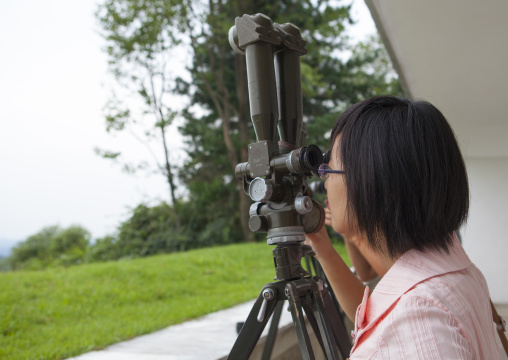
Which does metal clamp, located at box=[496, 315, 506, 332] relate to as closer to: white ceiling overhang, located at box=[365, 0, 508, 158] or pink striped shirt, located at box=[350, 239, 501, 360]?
pink striped shirt, located at box=[350, 239, 501, 360]

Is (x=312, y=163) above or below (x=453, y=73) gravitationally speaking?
below

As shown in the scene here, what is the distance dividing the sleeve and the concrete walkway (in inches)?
51.1

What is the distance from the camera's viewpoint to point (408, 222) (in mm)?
766

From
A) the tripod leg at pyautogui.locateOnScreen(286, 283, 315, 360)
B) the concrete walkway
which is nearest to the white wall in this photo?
the concrete walkway

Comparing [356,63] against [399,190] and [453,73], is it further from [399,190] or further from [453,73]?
[399,190]

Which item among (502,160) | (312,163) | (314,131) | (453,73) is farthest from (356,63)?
(312,163)

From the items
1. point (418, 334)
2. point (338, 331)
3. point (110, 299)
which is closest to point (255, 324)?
point (338, 331)

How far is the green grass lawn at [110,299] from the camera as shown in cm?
263

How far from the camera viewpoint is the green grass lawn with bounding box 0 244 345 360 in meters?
2.63

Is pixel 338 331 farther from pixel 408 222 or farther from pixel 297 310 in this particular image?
pixel 408 222

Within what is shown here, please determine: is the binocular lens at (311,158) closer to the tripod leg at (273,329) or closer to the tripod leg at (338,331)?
the tripod leg at (338,331)

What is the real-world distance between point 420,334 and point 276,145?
59cm

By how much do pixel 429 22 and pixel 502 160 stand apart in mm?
1649

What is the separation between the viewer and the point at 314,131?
9297mm
